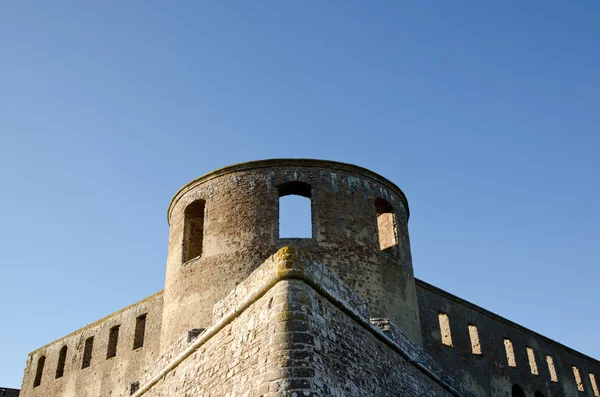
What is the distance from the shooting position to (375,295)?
1163cm

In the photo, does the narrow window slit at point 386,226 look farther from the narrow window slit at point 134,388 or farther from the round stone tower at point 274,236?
the narrow window slit at point 134,388

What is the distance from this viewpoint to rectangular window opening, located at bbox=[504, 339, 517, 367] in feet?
66.0

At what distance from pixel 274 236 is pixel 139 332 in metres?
7.90

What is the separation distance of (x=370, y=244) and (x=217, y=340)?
4.56m

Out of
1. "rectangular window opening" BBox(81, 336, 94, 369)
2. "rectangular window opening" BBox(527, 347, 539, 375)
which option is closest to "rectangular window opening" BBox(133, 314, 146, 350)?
"rectangular window opening" BBox(81, 336, 94, 369)

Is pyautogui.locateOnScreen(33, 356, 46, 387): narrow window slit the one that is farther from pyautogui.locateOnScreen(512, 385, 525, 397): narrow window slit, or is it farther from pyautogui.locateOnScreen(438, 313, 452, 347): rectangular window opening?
pyautogui.locateOnScreen(512, 385, 525, 397): narrow window slit

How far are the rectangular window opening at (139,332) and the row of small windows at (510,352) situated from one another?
8701 mm

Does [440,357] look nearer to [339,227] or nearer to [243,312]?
[339,227]

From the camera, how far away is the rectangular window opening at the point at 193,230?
12660 millimetres

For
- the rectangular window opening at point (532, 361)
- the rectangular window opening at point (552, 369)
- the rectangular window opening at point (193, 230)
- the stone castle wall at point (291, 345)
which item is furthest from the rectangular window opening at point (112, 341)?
the rectangular window opening at point (552, 369)

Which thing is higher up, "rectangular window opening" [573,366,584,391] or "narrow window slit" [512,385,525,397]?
"rectangular window opening" [573,366,584,391]

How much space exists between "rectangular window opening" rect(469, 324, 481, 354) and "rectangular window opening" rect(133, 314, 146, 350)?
990cm

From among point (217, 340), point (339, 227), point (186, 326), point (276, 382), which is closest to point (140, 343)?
point (186, 326)

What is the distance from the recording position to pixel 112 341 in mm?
18422
